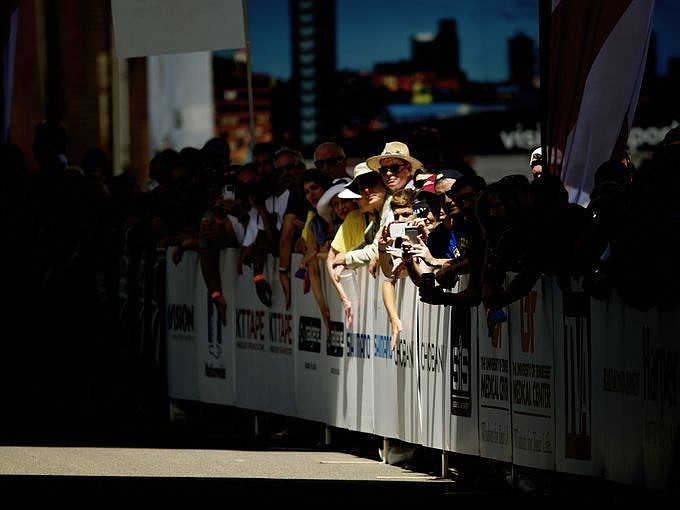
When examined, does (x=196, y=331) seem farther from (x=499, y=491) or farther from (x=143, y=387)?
(x=499, y=491)

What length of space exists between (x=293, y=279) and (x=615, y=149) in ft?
13.2

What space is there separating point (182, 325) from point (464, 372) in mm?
5831

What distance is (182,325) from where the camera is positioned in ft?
61.2

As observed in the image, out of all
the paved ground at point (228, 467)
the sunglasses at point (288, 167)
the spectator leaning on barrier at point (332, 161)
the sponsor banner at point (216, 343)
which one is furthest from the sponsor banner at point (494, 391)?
the sponsor banner at point (216, 343)

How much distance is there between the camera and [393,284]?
14258 mm

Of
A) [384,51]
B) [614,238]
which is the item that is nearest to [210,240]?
[614,238]

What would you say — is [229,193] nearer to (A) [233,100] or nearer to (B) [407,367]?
(B) [407,367]

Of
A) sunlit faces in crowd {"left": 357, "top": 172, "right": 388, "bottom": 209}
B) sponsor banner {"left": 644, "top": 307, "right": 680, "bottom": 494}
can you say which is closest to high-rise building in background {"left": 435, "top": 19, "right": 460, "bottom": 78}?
sunlit faces in crowd {"left": 357, "top": 172, "right": 388, "bottom": 209}

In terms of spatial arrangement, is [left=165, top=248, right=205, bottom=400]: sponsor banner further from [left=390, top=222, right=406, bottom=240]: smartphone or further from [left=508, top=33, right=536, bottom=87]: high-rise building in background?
[left=508, top=33, right=536, bottom=87]: high-rise building in background

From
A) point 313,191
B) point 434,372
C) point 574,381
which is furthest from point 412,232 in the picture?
point 574,381

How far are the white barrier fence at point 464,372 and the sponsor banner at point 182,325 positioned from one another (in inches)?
1.0

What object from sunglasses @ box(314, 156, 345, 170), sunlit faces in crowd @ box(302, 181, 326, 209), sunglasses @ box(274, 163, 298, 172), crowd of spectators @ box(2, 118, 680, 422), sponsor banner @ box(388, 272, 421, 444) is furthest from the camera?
sunglasses @ box(274, 163, 298, 172)

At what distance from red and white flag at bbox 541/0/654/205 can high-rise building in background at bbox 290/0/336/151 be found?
23377 millimetres

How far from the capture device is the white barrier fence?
36.9ft
